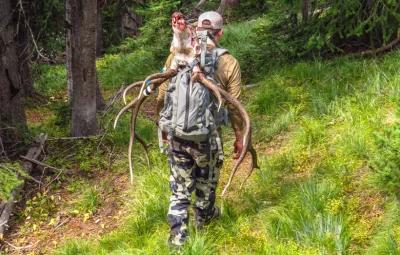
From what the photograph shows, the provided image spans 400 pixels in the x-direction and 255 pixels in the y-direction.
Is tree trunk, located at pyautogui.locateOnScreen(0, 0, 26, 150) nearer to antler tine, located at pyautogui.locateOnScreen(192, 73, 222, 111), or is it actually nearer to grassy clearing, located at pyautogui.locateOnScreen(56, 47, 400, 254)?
grassy clearing, located at pyautogui.locateOnScreen(56, 47, 400, 254)

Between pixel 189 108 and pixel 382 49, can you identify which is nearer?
pixel 189 108

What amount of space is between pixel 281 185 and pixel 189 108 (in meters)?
1.84

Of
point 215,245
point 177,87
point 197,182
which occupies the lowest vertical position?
point 215,245

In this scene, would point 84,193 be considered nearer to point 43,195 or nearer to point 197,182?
point 43,195

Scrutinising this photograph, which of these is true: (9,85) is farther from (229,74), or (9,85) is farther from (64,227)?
(229,74)

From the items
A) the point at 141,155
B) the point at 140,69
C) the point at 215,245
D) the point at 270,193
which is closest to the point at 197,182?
the point at 215,245

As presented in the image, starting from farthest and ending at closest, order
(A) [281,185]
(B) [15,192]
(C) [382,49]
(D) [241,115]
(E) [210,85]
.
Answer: (C) [382,49]
(B) [15,192]
(A) [281,185]
(D) [241,115]
(E) [210,85]

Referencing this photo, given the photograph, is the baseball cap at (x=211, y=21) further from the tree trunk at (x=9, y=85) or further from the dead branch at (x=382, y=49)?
the dead branch at (x=382, y=49)

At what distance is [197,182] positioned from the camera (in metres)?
5.26

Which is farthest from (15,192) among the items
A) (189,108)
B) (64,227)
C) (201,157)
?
(189,108)

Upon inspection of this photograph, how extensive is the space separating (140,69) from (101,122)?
4563 mm

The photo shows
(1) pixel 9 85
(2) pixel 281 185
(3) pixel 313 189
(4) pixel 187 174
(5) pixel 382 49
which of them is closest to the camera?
(4) pixel 187 174

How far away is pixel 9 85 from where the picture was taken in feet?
27.4

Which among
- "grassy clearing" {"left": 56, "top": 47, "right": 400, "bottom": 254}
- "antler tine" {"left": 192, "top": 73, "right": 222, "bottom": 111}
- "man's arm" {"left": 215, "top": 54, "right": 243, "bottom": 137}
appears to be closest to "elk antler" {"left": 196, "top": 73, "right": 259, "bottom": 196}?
"antler tine" {"left": 192, "top": 73, "right": 222, "bottom": 111}
